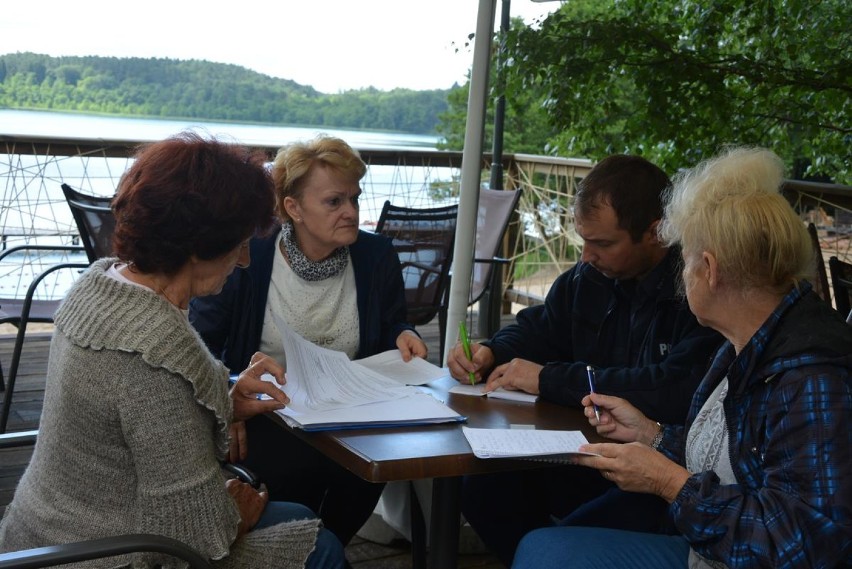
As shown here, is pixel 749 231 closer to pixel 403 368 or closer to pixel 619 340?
pixel 619 340

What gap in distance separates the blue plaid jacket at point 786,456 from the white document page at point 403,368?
2.78 ft

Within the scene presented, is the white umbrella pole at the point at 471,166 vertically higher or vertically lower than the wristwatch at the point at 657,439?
higher

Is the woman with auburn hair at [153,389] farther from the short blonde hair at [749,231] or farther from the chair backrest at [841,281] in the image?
the chair backrest at [841,281]

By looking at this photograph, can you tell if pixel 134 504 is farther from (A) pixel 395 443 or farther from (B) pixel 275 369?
(B) pixel 275 369

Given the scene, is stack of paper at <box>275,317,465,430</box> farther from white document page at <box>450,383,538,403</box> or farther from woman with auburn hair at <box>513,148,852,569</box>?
woman with auburn hair at <box>513,148,852,569</box>

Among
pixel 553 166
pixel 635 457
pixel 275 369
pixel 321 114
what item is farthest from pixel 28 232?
pixel 635 457

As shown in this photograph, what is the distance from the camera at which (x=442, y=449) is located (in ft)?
5.64

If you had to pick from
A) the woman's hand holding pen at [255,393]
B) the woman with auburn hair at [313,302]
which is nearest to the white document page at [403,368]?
the woman with auburn hair at [313,302]

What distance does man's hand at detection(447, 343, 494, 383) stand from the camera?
2.33 meters

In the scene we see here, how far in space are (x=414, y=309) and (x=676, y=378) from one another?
8.25 feet

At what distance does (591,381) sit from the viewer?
2.09 meters

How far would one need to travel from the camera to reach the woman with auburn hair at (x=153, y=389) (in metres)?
1.46

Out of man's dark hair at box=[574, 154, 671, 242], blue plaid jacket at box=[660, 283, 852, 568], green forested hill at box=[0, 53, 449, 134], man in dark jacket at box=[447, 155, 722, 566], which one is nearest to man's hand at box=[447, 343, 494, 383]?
man in dark jacket at box=[447, 155, 722, 566]

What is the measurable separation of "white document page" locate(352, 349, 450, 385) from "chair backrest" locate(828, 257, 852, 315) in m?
1.24
